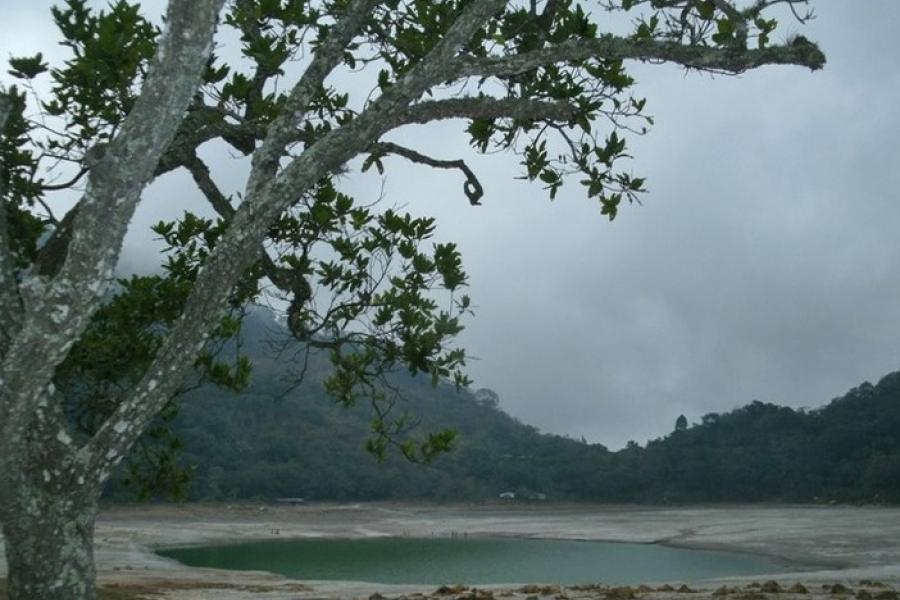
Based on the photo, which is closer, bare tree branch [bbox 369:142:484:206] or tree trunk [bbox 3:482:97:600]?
tree trunk [bbox 3:482:97:600]

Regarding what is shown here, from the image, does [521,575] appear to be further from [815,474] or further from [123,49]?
[815,474]

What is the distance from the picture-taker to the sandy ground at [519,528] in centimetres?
2875

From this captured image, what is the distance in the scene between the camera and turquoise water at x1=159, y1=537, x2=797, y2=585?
103ft

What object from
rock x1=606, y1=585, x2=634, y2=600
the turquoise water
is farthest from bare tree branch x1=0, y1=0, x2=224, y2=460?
the turquoise water

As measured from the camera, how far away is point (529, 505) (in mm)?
69625

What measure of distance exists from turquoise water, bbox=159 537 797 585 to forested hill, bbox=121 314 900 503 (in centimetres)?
1526

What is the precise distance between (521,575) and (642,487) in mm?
37195

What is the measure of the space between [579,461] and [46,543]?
229 feet

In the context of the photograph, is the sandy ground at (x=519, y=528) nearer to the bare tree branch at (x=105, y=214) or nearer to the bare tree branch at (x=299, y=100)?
the bare tree branch at (x=299, y=100)

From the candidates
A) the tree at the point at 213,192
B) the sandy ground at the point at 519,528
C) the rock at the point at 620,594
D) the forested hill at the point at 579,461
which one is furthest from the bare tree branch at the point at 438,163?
the forested hill at the point at 579,461

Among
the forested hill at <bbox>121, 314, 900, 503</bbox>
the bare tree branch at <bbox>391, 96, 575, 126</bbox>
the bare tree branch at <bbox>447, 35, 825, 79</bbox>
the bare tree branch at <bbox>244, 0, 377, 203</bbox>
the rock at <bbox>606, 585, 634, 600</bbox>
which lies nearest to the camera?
the bare tree branch at <bbox>244, 0, 377, 203</bbox>

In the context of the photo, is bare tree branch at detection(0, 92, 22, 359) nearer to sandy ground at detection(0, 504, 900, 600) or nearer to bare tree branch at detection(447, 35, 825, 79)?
bare tree branch at detection(447, 35, 825, 79)

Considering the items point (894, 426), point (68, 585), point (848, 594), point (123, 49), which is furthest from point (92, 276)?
point (894, 426)

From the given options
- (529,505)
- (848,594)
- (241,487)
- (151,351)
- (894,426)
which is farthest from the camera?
(529,505)
